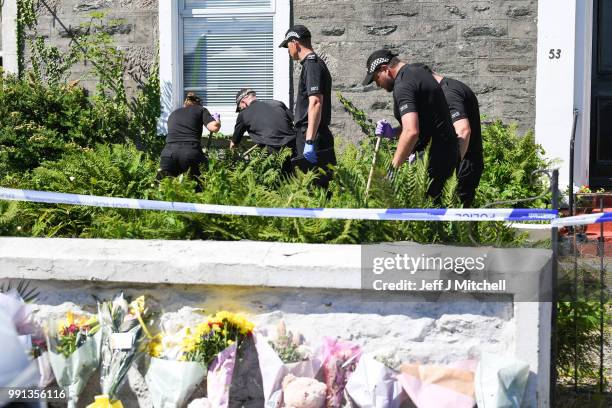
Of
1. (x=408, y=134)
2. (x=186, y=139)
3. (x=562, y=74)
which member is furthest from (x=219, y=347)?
(x=562, y=74)

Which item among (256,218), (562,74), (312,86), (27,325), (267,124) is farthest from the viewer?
(562,74)

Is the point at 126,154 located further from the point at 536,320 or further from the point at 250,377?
the point at 536,320

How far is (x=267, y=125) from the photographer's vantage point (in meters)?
7.97

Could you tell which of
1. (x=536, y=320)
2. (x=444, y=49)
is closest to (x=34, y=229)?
(x=536, y=320)

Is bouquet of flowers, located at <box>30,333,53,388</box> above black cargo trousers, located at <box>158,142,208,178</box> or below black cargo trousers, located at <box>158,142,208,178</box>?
below

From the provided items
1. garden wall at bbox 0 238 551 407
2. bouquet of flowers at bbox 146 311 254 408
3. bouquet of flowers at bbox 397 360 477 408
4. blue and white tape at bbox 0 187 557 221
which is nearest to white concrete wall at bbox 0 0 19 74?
blue and white tape at bbox 0 187 557 221

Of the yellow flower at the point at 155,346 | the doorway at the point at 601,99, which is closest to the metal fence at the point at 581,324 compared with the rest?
the yellow flower at the point at 155,346

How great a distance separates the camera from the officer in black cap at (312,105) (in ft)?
22.7

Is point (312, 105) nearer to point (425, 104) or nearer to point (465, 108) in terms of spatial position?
point (465, 108)

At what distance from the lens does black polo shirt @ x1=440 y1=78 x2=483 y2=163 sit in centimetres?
635

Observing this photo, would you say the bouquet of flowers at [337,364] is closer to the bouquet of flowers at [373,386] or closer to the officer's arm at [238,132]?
the bouquet of flowers at [373,386]

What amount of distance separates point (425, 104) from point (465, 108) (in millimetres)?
836

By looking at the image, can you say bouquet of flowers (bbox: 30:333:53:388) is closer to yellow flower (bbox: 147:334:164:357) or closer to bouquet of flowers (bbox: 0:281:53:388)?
bouquet of flowers (bbox: 0:281:53:388)

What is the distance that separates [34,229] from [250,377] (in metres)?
1.89
